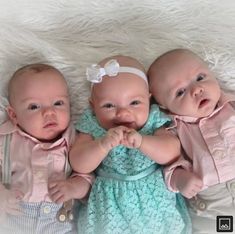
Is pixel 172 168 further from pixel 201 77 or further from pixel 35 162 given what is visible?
pixel 35 162

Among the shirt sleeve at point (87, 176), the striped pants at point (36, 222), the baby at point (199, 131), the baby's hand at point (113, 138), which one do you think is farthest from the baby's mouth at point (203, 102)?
the striped pants at point (36, 222)

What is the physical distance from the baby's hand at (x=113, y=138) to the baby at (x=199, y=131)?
0.56 ft

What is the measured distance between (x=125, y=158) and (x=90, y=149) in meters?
0.10

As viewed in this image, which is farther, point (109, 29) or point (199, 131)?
point (109, 29)

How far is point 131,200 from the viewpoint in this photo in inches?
69.1

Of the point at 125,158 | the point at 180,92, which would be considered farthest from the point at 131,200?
the point at 180,92

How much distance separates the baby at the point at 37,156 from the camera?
1.77 metres

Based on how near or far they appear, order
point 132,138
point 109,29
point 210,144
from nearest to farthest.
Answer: point 132,138
point 210,144
point 109,29

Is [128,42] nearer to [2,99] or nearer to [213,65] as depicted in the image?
[213,65]

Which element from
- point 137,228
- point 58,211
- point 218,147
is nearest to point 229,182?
point 218,147

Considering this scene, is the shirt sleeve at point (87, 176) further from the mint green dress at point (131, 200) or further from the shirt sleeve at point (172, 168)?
the shirt sleeve at point (172, 168)

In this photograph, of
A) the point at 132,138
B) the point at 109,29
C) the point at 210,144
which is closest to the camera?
the point at 132,138

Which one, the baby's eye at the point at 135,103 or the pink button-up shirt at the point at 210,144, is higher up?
the baby's eye at the point at 135,103

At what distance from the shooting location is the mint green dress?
175cm
